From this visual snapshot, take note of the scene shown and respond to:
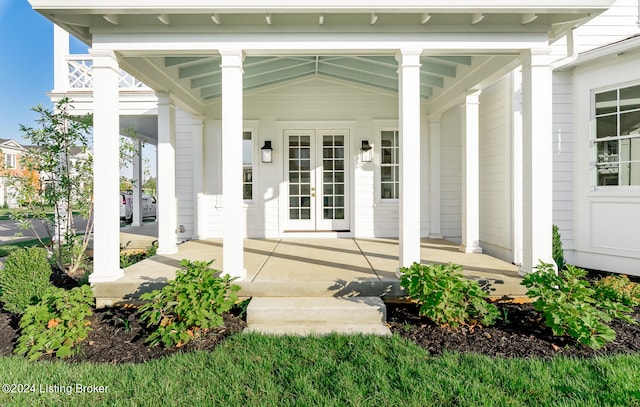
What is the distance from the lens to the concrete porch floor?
3.70 meters

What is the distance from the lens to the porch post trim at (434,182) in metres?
6.93

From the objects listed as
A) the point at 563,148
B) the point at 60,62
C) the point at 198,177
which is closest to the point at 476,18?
the point at 563,148

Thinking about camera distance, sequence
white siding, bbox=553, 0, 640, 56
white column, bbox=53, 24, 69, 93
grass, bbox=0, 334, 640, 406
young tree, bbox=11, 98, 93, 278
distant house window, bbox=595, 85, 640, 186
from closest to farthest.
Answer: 1. grass, bbox=0, 334, 640, 406
2. young tree, bbox=11, 98, 93, 278
3. distant house window, bbox=595, 85, 640, 186
4. white siding, bbox=553, 0, 640, 56
5. white column, bbox=53, 24, 69, 93

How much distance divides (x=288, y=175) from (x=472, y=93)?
3703 millimetres

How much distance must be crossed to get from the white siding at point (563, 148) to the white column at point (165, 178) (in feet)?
19.9

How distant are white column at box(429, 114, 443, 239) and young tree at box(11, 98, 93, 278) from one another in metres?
5.96

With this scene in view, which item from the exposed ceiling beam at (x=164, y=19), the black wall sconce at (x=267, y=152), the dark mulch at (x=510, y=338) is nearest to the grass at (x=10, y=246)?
the black wall sconce at (x=267, y=152)

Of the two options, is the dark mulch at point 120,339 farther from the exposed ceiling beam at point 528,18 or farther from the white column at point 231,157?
the exposed ceiling beam at point 528,18

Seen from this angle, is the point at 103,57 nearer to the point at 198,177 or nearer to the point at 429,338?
the point at 198,177

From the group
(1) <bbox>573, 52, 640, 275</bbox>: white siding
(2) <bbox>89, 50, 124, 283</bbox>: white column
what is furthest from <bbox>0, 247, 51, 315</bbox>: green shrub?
(1) <bbox>573, 52, 640, 275</bbox>: white siding

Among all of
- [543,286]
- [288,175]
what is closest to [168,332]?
[543,286]

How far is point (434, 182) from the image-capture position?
6.97m

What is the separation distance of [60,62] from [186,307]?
22.1 feet

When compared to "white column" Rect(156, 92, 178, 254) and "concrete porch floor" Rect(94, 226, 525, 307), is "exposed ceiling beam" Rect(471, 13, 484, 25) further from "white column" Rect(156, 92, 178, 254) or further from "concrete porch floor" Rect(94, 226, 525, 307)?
"white column" Rect(156, 92, 178, 254)
